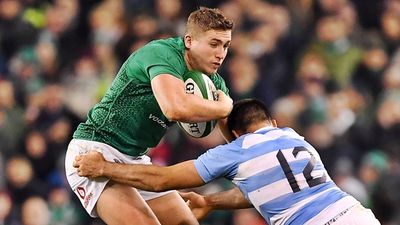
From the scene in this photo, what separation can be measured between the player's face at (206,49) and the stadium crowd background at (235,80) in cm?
408

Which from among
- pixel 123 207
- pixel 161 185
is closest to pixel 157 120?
pixel 161 185

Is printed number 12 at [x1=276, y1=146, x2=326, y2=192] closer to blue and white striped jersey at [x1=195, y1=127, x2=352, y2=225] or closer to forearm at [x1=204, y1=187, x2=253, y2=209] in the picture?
blue and white striped jersey at [x1=195, y1=127, x2=352, y2=225]

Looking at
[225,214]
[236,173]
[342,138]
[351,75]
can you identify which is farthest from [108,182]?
[351,75]

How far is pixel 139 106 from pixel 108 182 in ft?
1.75

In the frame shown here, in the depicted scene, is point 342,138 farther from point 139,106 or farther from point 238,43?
point 139,106

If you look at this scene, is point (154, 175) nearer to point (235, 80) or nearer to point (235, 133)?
point (235, 133)

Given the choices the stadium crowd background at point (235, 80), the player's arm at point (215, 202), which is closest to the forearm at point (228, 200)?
the player's arm at point (215, 202)

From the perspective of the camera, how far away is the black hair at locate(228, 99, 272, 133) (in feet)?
22.9

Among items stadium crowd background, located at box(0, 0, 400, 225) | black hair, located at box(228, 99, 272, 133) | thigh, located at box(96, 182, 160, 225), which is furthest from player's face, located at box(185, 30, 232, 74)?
stadium crowd background, located at box(0, 0, 400, 225)

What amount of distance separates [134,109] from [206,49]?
612mm

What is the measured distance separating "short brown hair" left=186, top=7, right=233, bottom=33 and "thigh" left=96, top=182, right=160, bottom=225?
113 centimetres

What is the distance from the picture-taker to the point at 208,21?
701 centimetres

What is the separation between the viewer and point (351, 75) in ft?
41.6

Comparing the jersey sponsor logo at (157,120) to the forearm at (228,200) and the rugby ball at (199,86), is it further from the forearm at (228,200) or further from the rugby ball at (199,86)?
the forearm at (228,200)
